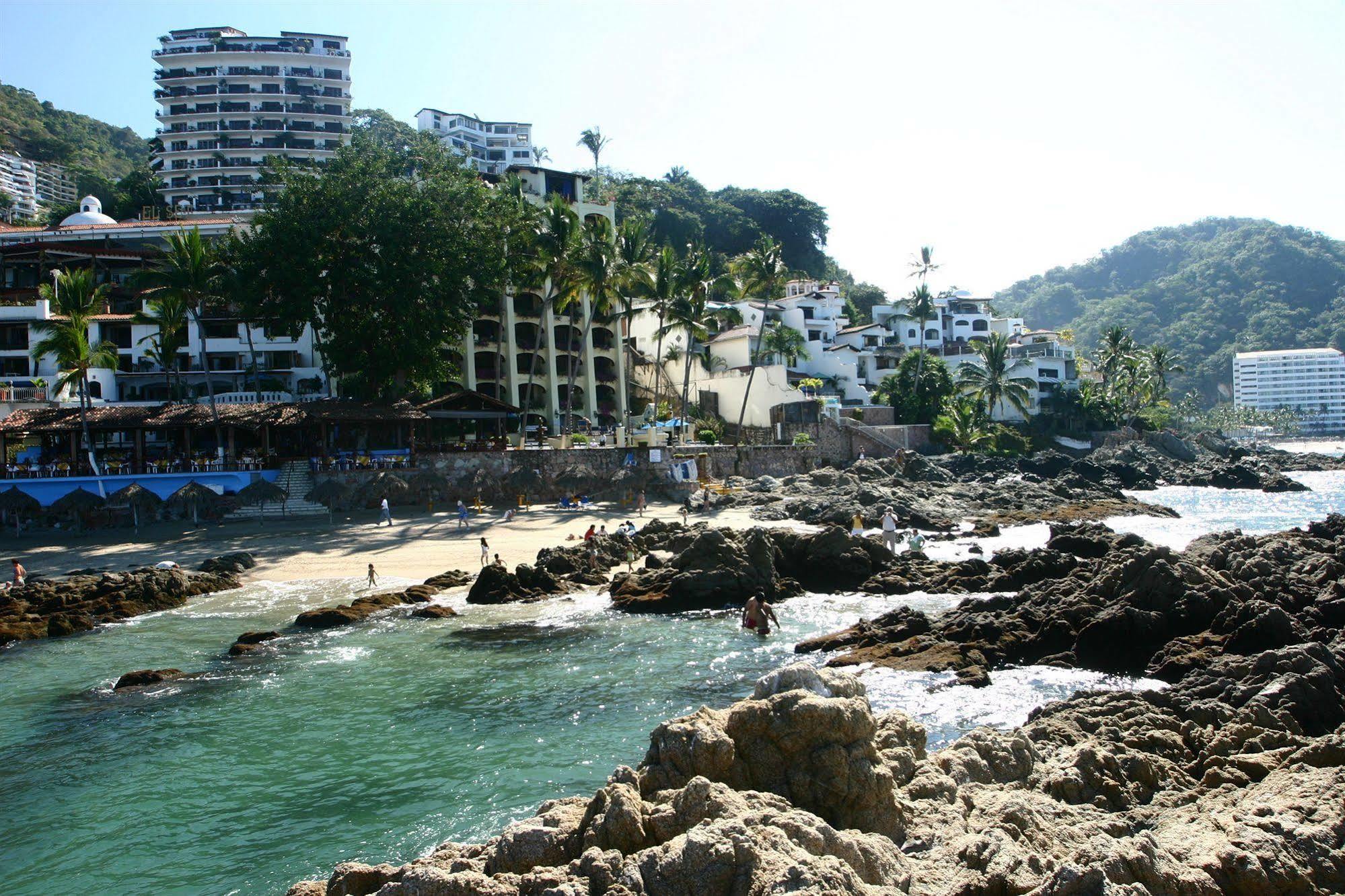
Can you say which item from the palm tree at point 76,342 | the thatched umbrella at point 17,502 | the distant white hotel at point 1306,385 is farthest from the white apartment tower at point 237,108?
the distant white hotel at point 1306,385

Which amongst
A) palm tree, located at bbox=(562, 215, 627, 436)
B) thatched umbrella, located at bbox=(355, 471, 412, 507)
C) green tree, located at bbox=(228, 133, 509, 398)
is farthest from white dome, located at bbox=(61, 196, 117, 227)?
thatched umbrella, located at bbox=(355, 471, 412, 507)

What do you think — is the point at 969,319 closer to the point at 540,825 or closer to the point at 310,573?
the point at 310,573

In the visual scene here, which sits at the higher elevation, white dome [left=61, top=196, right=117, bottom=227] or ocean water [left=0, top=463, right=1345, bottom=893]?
white dome [left=61, top=196, right=117, bottom=227]

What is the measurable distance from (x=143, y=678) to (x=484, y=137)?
113m

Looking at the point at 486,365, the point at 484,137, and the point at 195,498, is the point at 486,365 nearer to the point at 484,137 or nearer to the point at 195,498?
the point at 195,498

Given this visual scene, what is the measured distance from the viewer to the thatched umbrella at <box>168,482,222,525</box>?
3991 centimetres

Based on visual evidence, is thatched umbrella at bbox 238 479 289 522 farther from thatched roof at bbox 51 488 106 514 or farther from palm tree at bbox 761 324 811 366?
palm tree at bbox 761 324 811 366

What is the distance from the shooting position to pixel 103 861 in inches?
445

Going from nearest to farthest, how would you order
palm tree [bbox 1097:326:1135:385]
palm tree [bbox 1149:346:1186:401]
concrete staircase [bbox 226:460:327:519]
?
concrete staircase [bbox 226:460:327:519] < palm tree [bbox 1097:326:1135:385] < palm tree [bbox 1149:346:1186:401]

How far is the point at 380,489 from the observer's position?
138 ft

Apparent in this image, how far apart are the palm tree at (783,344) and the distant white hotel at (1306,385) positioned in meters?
103

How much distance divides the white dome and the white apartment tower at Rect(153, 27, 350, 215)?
725 inches

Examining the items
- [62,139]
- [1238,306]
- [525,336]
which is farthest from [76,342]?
[1238,306]

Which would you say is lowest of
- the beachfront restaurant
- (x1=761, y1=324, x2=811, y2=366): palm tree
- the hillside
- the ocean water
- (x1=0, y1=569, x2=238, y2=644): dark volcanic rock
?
the ocean water
